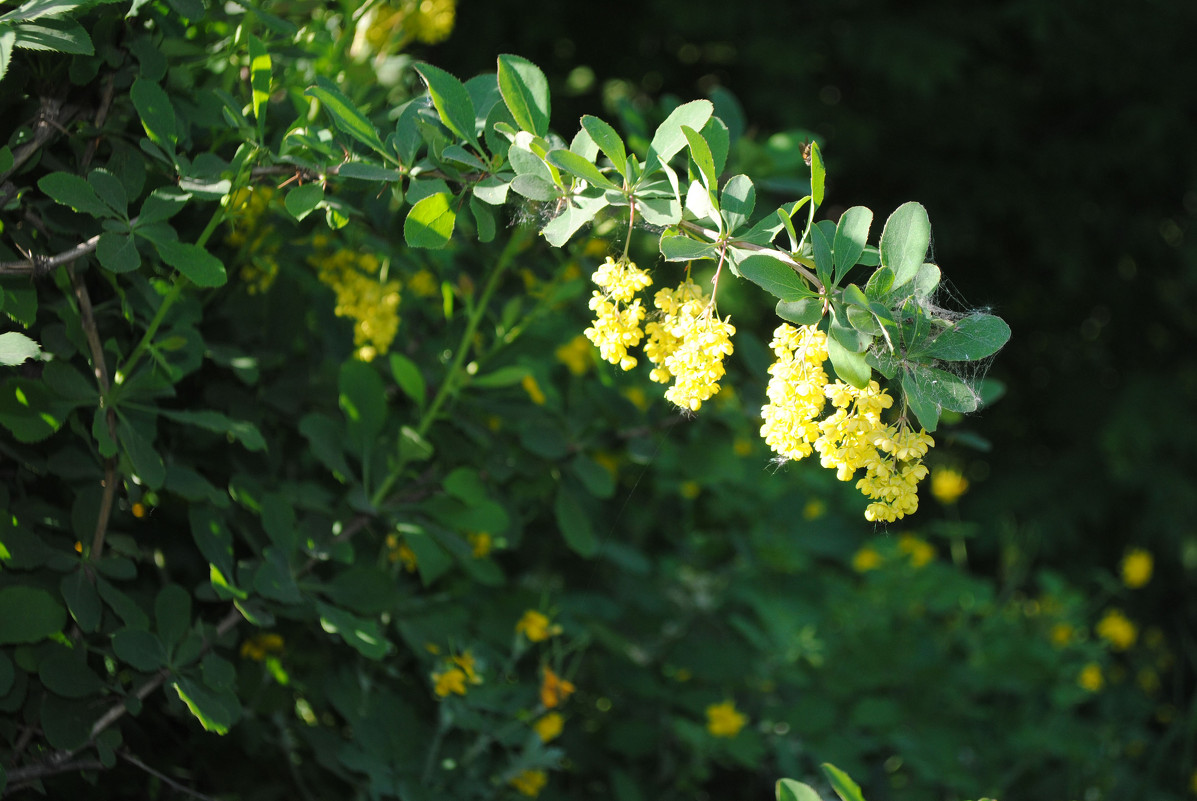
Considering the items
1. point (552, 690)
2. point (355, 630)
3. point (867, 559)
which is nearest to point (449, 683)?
point (552, 690)

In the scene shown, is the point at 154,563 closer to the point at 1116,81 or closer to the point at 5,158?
the point at 5,158

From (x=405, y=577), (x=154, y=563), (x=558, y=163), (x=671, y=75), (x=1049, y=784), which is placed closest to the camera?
(x=558, y=163)

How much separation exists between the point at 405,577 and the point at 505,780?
33 centimetres

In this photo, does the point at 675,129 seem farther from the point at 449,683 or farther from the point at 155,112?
the point at 449,683

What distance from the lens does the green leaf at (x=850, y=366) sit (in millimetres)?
640

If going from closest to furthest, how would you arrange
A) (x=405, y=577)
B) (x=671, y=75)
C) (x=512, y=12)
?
(x=405, y=577)
(x=512, y=12)
(x=671, y=75)

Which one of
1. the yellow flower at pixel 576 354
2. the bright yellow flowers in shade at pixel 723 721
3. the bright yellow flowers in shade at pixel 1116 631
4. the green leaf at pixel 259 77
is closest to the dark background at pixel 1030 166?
the bright yellow flowers in shade at pixel 1116 631

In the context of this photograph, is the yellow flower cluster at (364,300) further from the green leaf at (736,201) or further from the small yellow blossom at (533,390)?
the green leaf at (736,201)

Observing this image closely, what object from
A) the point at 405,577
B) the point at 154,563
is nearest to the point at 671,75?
the point at 405,577

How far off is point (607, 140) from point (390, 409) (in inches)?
25.8

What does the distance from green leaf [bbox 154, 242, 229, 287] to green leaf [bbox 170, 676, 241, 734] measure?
37cm

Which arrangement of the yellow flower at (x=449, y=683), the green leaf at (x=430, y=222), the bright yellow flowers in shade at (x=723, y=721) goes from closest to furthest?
the green leaf at (x=430, y=222) → the yellow flower at (x=449, y=683) → the bright yellow flowers in shade at (x=723, y=721)

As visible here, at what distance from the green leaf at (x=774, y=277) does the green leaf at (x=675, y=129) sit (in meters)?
0.12

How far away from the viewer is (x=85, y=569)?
898 mm
